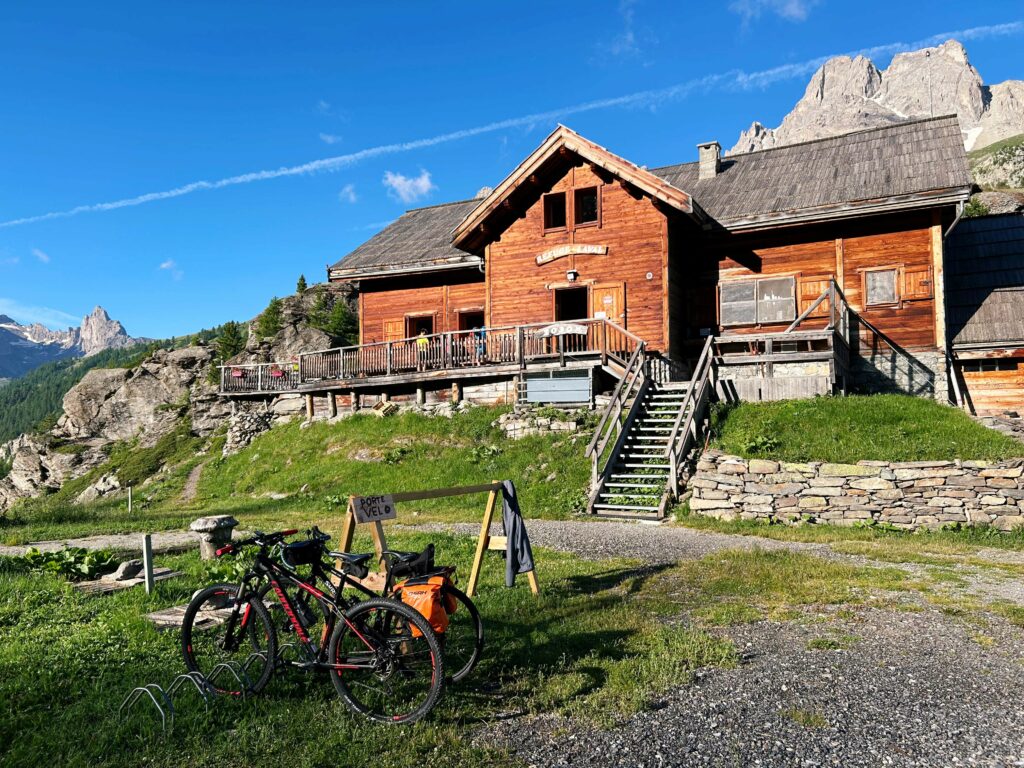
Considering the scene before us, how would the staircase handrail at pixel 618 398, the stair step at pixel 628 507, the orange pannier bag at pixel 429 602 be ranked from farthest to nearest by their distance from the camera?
1. the staircase handrail at pixel 618 398
2. the stair step at pixel 628 507
3. the orange pannier bag at pixel 429 602

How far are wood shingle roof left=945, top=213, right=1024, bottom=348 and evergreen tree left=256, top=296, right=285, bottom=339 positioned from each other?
34.1m

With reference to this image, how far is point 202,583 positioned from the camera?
29.7ft

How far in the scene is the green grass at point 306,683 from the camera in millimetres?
4441

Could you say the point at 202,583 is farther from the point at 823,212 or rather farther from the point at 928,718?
the point at 823,212

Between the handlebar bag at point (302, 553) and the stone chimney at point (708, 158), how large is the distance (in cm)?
2329

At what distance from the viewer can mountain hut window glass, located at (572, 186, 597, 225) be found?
2259 cm

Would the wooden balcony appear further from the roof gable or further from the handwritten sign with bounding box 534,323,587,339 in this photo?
the roof gable

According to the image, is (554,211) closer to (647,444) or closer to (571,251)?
(571,251)

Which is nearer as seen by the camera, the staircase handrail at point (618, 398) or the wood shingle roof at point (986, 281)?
the staircase handrail at point (618, 398)

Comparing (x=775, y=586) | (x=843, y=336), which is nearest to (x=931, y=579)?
(x=775, y=586)

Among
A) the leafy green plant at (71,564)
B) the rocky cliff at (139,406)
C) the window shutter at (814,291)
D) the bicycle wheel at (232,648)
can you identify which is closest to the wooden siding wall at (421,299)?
the window shutter at (814,291)

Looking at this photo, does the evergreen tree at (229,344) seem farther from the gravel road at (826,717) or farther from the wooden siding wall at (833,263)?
the gravel road at (826,717)

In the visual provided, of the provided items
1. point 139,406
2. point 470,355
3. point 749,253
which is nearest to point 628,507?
point 470,355

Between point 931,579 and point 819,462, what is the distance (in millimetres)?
4468
